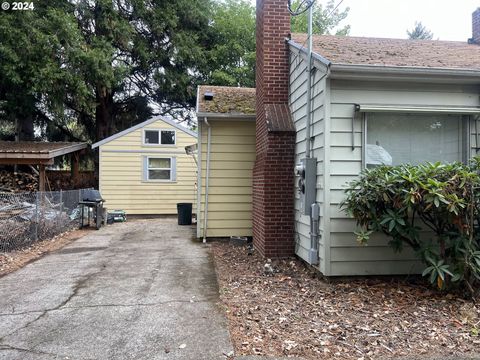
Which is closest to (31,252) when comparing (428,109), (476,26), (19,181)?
(428,109)

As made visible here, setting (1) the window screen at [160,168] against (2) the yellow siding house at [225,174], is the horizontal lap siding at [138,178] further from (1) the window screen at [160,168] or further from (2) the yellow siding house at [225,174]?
(2) the yellow siding house at [225,174]

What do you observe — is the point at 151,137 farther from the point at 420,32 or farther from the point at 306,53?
the point at 420,32

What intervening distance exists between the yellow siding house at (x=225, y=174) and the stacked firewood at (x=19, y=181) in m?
9.62

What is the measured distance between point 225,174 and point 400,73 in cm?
474

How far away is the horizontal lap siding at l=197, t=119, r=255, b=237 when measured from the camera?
28.6ft

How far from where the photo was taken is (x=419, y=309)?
4098mm

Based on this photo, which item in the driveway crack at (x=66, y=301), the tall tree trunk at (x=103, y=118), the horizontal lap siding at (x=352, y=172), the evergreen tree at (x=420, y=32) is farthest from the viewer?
the evergreen tree at (x=420, y=32)

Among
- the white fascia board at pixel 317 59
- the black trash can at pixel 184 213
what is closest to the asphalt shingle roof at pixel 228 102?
the white fascia board at pixel 317 59

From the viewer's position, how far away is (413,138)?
5305 mm

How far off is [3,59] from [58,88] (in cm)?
220

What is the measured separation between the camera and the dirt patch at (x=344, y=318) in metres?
3.26

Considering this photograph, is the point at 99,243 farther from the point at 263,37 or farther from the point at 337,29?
the point at 337,29

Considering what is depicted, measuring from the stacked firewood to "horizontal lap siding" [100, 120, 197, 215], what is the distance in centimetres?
301

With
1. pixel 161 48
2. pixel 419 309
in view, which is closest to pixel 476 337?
pixel 419 309
